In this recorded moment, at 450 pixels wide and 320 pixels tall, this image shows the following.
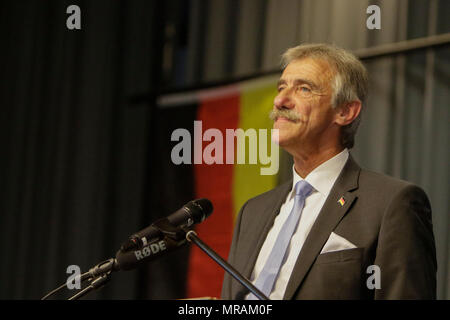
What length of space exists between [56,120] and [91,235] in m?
0.81

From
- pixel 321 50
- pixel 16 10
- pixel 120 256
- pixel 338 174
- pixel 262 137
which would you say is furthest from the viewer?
pixel 16 10

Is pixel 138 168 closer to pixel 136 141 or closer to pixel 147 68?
pixel 136 141

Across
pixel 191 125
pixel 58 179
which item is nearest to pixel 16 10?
pixel 58 179

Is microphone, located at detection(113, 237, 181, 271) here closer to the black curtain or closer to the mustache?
the mustache

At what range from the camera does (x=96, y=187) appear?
3.97 meters

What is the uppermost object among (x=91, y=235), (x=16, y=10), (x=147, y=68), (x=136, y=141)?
(x=16, y=10)

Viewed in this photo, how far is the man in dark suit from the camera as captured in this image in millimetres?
1744

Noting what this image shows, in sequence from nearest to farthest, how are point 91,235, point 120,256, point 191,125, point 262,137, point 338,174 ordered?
point 120,256
point 338,174
point 262,137
point 191,125
point 91,235

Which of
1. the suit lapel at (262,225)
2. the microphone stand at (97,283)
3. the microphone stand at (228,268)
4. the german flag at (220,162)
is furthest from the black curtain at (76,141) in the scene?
the microphone stand at (228,268)

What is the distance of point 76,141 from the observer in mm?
4031

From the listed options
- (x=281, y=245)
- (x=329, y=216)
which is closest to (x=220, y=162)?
(x=281, y=245)

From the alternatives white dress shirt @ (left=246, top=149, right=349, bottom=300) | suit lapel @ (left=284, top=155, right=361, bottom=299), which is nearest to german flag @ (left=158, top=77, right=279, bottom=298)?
white dress shirt @ (left=246, top=149, right=349, bottom=300)

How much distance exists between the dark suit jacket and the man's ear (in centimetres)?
32

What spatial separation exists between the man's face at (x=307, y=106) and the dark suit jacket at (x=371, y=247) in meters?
0.27
